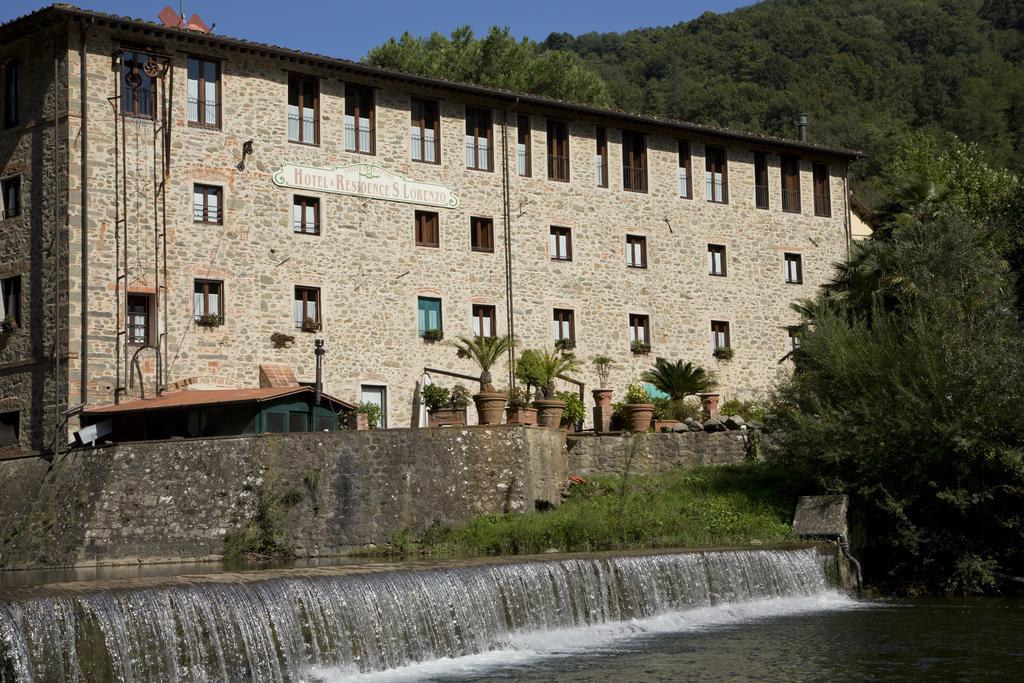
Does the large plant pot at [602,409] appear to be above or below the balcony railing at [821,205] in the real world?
below

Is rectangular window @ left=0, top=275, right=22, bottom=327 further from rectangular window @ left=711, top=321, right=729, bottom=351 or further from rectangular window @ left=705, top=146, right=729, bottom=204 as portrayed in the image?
rectangular window @ left=705, top=146, right=729, bottom=204

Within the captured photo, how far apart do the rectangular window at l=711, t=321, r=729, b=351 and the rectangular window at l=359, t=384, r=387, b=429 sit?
34.0 feet

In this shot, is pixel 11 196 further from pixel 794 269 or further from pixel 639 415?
pixel 794 269

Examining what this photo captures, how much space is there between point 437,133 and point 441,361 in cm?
577

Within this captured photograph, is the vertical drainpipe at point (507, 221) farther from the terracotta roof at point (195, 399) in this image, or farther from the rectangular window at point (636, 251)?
the terracotta roof at point (195, 399)

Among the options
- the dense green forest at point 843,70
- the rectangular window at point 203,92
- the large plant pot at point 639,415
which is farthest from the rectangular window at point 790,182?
the rectangular window at point 203,92

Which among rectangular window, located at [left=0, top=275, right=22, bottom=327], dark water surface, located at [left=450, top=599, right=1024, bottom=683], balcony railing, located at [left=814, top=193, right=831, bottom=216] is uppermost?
balcony railing, located at [left=814, top=193, right=831, bottom=216]

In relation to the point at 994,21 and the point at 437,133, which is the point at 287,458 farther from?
the point at 994,21

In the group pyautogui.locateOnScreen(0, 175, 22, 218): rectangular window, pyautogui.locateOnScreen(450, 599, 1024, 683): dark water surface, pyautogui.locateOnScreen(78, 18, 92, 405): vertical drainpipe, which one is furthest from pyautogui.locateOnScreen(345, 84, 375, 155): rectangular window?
pyautogui.locateOnScreen(450, 599, 1024, 683): dark water surface

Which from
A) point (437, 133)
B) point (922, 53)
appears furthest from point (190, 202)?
point (922, 53)

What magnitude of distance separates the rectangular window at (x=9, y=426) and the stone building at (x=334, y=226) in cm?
9

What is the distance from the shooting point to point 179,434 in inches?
1145

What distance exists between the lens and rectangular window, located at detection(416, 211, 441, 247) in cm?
3453

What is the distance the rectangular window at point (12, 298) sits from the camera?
3091 cm
